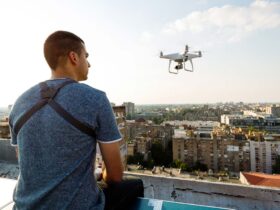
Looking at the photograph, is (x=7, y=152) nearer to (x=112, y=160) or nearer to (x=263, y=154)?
(x=112, y=160)

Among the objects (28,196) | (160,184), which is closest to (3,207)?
(28,196)

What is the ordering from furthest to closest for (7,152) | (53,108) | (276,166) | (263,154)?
1. (263,154)
2. (276,166)
3. (7,152)
4. (53,108)

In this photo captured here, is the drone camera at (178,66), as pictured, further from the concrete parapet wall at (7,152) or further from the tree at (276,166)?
the tree at (276,166)

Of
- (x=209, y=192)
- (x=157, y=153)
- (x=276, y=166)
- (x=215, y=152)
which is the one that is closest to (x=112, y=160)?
(x=209, y=192)

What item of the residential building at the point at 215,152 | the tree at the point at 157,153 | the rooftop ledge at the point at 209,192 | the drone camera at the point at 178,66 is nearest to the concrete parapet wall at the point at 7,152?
the rooftop ledge at the point at 209,192

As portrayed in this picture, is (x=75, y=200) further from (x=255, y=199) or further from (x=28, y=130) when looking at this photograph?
(x=255, y=199)
